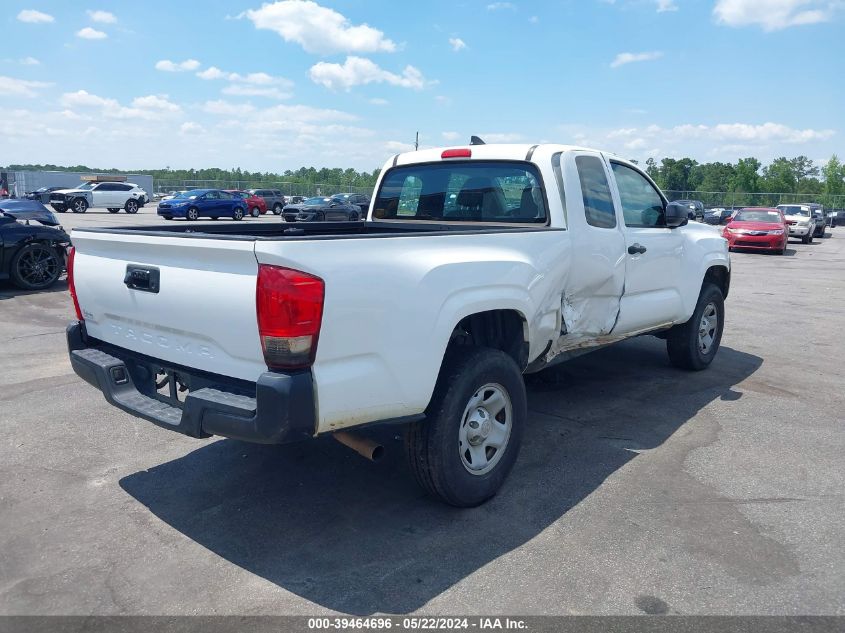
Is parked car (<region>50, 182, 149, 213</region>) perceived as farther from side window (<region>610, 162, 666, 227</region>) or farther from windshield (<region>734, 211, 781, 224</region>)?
side window (<region>610, 162, 666, 227</region>)

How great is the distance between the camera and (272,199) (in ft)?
143

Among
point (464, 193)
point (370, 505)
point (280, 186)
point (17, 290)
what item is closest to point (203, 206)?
point (17, 290)

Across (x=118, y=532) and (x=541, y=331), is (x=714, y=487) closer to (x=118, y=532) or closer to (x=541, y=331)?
(x=541, y=331)

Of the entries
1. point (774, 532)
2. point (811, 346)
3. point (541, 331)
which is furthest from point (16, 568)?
point (811, 346)

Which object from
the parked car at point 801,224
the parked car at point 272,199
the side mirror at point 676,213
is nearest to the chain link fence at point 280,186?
the parked car at point 272,199

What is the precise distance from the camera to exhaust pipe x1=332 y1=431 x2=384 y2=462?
322 cm

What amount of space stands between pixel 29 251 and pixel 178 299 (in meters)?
9.57

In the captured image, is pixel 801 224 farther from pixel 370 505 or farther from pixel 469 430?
pixel 370 505

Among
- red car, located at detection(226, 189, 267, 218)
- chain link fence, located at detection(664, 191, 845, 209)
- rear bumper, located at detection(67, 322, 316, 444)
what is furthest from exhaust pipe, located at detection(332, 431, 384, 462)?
chain link fence, located at detection(664, 191, 845, 209)

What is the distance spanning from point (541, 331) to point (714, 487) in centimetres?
142

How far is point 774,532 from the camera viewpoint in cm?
353

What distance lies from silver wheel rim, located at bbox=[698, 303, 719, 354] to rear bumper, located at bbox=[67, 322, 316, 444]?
496 centimetres

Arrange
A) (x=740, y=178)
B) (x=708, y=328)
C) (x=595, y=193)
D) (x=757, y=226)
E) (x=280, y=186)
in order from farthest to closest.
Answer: (x=740, y=178), (x=280, y=186), (x=757, y=226), (x=708, y=328), (x=595, y=193)

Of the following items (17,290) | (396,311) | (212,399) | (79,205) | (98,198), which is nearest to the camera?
(212,399)
